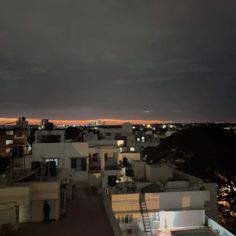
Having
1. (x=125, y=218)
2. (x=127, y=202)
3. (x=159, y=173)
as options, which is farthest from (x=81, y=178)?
(x=125, y=218)

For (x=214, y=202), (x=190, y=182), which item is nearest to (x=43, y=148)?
(x=190, y=182)

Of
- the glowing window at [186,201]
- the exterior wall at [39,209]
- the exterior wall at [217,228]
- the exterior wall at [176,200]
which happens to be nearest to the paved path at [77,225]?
the exterior wall at [39,209]

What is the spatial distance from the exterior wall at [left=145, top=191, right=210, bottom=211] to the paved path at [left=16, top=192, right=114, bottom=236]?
10.8 feet

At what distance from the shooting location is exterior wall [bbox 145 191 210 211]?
1409 centimetres

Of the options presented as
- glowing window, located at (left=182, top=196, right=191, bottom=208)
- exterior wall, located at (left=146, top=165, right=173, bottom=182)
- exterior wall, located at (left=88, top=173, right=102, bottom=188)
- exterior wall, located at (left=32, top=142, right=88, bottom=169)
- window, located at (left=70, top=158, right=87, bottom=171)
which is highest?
exterior wall, located at (left=32, top=142, right=88, bottom=169)

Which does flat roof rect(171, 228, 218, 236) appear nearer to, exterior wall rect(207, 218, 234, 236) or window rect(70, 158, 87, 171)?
exterior wall rect(207, 218, 234, 236)

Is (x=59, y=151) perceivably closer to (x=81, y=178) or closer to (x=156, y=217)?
(x=81, y=178)

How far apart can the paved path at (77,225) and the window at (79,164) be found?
7164mm

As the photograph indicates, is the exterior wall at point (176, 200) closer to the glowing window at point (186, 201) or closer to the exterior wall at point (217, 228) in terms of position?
the glowing window at point (186, 201)

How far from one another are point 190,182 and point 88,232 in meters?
9.10

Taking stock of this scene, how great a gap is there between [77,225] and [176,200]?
666cm

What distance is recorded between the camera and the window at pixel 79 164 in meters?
19.1

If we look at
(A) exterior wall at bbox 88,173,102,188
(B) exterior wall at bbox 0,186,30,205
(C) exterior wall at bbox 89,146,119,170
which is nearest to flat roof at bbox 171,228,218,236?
(A) exterior wall at bbox 88,173,102,188

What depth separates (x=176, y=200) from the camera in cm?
1444
